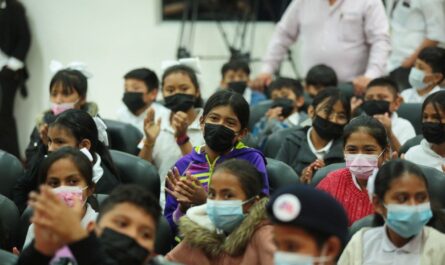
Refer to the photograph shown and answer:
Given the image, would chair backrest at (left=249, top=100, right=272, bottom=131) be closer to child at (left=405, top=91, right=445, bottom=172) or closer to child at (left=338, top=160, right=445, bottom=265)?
child at (left=405, top=91, right=445, bottom=172)

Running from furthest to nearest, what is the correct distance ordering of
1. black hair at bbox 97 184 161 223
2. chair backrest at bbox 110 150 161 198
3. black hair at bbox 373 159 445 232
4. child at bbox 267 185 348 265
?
chair backrest at bbox 110 150 161 198, black hair at bbox 373 159 445 232, black hair at bbox 97 184 161 223, child at bbox 267 185 348 265

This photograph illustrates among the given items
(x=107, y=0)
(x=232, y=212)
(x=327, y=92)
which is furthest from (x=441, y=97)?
(x=107, y=0)

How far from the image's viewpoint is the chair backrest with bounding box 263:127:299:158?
4754 millimetres

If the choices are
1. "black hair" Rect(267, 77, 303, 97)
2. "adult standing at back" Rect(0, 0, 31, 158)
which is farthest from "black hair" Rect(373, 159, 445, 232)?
"adult standing at back" Rect(0, 0, 31, 158)

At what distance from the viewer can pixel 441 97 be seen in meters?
4.07

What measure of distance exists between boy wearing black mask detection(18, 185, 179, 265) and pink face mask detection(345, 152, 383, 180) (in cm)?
128

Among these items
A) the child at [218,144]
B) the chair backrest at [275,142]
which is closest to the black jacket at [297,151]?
the chair backrest at [275,142]

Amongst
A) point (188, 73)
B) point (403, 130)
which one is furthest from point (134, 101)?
point (403, 130)

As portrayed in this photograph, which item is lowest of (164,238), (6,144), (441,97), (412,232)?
(6,144)

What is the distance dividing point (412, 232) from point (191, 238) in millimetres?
763

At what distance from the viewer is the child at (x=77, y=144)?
3.83 meters

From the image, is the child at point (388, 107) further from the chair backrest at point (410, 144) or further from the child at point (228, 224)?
the child at point (228, 224)

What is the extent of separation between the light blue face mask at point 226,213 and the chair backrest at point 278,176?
2.91 ft

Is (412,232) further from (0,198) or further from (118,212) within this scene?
(0,198)
